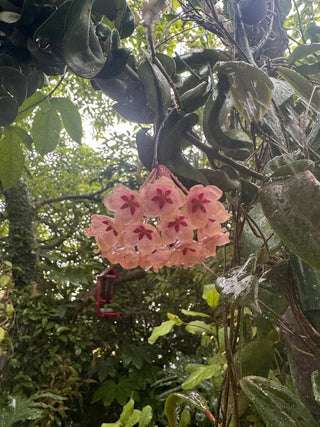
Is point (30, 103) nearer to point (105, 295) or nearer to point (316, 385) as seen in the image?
point (316, 385)

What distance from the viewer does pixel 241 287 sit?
0.35 meters

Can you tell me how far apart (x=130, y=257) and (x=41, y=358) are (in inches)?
66.9

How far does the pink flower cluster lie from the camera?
14.3 inches

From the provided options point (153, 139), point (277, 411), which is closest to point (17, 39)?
point (153, 139)

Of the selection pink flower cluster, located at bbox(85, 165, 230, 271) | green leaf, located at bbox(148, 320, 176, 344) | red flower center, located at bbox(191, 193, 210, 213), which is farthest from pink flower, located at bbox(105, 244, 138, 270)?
green leaf, located at bbox(148, 320, 176, 344)

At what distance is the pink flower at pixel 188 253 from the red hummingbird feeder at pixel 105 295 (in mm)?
1501

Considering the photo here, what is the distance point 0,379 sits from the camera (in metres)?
1.86

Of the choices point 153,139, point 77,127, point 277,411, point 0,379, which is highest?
point 77,127

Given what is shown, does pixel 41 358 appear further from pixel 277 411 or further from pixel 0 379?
pixel 277 411

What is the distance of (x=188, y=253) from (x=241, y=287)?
97mm

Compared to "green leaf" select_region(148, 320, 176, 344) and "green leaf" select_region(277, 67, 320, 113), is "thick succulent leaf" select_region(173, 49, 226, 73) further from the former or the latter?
"green leaf" select_region(148, 320, 176, 344)

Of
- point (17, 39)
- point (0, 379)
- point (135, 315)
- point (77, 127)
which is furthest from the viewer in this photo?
point (135, 315)

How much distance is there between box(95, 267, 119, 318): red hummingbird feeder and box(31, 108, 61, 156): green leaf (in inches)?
52.9

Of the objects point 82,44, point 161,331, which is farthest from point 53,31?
point 161,331
